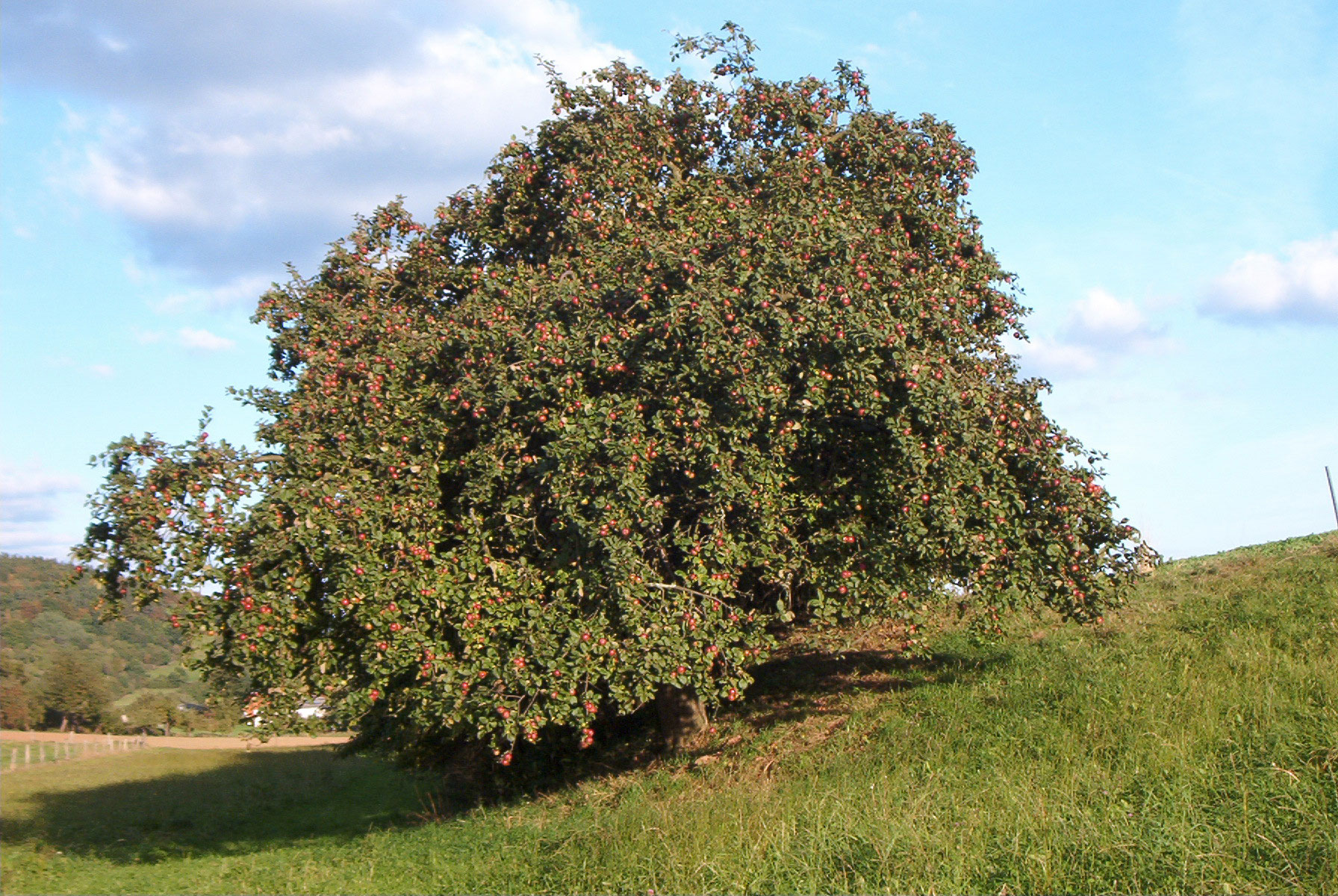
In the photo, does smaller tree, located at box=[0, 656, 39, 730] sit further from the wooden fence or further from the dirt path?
the wooden fence

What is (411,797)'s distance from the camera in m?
17.0

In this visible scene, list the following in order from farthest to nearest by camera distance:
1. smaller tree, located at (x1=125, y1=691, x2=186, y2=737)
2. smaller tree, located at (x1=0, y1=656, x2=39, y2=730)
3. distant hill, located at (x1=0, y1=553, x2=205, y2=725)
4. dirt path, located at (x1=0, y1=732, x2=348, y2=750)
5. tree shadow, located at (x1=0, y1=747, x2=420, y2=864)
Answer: smaller tree, located at (x1=125, y1=691, x2=186, y2=737) → distant hill, located at (x1=0, y1=553, x2=205, y2=725) → smaller tree, located at (x1=0, y1=656, x2=39, y2=730) → dirt path, located at (x1=0, y1=732, x2=348, y2=750) → tree shadow, located at (x1=0, y1=747, x2=420, y2=864)

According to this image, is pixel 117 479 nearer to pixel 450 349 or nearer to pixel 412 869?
pixel 450 349

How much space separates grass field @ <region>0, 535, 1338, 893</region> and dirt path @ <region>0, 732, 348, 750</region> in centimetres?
1848

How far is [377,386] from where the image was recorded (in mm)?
10297

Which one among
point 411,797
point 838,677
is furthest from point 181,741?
point 838,677

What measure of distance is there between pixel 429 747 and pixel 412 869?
5079 mm

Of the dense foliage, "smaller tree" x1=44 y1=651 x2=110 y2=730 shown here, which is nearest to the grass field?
the dense foliage

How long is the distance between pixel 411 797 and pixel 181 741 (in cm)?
2891

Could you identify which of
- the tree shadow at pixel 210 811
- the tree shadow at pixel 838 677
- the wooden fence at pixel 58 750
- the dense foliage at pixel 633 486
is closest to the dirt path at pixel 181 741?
the wooden fence at pixel 58 750

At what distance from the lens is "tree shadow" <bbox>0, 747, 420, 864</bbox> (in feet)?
44.3

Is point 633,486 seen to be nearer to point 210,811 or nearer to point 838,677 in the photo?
point 838,677

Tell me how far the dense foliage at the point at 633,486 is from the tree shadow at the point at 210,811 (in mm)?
5202

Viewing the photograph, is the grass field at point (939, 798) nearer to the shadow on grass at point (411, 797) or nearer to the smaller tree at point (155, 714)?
the shadow on grass at point (411, 797)
